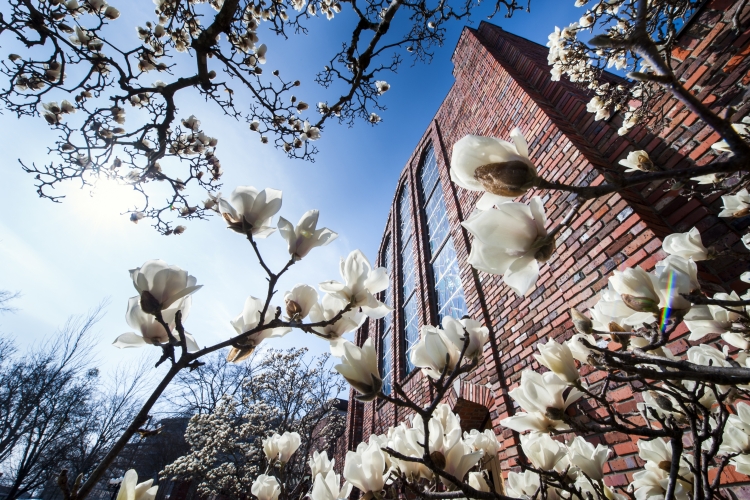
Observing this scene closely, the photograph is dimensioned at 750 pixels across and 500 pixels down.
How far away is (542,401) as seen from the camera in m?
1.11

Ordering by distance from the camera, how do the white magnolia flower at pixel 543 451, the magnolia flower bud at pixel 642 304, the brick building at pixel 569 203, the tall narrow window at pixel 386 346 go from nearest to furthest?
the magnolia flower bud at pixel 642 304
the white magnolia flower at pixel 543 451
the brick building at pixel 569 203
the tall narrow window at pixel 386 346

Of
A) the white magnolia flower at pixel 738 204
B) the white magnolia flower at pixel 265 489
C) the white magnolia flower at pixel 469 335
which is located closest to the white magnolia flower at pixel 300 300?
the white magnolia flower at pixel 469 335

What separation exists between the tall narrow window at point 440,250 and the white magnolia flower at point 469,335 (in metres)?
3.72

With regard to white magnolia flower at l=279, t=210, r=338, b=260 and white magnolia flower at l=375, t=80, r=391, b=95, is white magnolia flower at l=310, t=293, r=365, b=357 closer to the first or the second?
white magnolia flower at l=279, t=210, r=338, b=260

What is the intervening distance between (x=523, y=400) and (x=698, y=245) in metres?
0.77

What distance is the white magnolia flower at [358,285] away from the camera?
1.01 metres

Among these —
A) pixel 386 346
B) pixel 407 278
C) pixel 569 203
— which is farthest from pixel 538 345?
pixel 386 346

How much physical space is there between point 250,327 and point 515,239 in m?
0.81

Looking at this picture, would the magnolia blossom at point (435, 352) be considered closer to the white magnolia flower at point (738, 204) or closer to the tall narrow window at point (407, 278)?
the white magnolia flower at point (738, 204)

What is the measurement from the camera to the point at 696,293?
0.88m

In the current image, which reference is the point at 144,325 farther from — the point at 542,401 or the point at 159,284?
the point at 542,401

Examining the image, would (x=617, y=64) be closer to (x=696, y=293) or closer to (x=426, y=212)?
(x=696, y=293)

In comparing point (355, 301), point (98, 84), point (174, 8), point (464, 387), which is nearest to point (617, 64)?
point (355, 301)

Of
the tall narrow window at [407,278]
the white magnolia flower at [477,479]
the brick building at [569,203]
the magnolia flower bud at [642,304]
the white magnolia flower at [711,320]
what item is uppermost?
the tall narrow window at [407,278]
